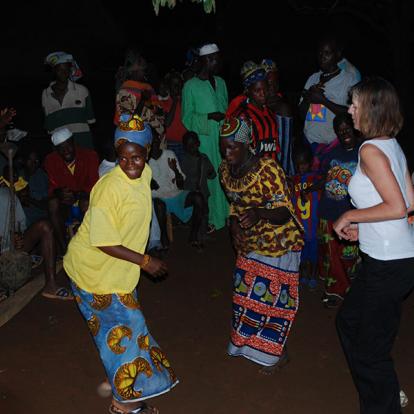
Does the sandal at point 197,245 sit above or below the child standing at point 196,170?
below

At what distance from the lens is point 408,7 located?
13.2 metres

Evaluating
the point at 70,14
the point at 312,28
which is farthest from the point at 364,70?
the point at 70,14

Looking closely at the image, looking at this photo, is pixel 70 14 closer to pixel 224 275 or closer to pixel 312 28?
pixel 312 28

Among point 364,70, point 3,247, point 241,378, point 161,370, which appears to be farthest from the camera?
point 364,70

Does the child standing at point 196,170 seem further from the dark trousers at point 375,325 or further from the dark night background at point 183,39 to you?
the dark night background at point 183,39

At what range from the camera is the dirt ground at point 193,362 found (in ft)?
14.1

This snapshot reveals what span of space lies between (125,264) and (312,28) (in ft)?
69.0

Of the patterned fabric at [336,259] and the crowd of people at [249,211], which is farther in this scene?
the patterned fabric at [336,259]

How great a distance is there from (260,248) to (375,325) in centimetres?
112

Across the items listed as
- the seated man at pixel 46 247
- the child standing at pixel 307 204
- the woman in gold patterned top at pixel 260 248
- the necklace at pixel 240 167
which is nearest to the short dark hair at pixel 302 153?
the child standing at pixel 307 204

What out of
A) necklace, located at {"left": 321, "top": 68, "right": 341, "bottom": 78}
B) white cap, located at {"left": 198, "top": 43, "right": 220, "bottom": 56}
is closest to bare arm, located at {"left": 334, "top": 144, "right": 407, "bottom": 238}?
necklace, located at {"left": 321, "top": 68, "right": 341, "bottom": 78}

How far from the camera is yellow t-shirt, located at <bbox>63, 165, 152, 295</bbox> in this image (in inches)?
143

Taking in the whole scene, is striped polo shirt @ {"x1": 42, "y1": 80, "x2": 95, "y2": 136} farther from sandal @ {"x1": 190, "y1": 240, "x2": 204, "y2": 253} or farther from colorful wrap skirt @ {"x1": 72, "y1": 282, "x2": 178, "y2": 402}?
colorful wrap skirt @ {"x1": 72, "y1": 282, "x2": 178, "y2": 402}

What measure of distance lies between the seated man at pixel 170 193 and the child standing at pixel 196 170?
103mm
